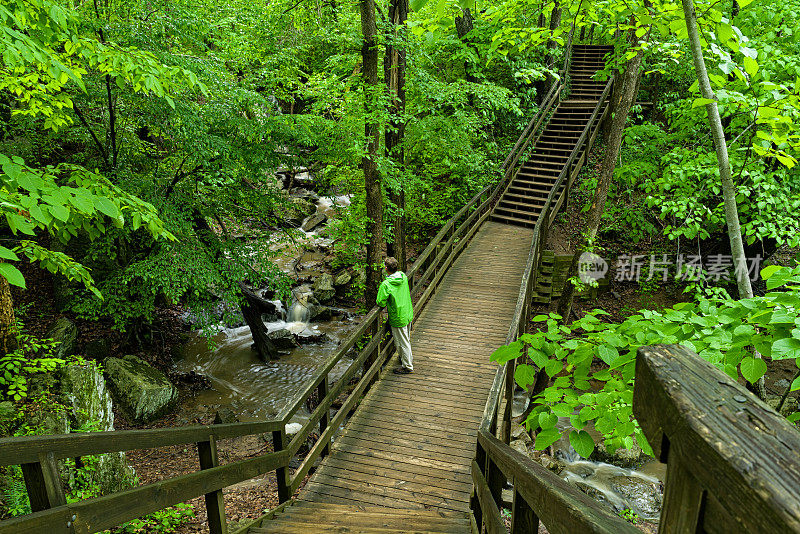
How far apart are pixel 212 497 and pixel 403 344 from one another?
14.4 ft

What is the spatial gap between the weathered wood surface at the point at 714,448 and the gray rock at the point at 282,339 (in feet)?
42.6

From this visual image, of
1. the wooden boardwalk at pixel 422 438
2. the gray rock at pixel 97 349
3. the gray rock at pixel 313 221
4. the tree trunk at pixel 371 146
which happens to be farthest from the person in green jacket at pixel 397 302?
the gray rock at pixel 313 221

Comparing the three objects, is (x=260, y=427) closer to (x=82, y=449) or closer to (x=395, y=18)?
(x=82, y=449)

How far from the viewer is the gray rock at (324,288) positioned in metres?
15.6

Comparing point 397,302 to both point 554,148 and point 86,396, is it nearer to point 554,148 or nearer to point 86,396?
point 86,396

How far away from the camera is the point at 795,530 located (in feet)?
1.68

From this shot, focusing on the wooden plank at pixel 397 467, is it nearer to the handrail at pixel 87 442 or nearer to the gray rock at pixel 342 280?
the handrail at pixel 87 442

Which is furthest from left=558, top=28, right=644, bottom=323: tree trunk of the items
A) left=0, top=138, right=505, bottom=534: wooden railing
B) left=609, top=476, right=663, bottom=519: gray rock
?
left=0, top=138, right=505, bottom=534: wooden railing

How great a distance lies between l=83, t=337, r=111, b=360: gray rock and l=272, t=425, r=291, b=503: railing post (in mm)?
8158

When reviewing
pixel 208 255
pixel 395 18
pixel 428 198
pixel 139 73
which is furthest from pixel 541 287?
pixel 139 73

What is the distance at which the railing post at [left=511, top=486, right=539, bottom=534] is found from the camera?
194 centimetres

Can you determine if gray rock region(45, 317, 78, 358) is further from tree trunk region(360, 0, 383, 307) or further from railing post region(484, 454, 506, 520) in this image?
railing post region(484, 454, 506, 520)

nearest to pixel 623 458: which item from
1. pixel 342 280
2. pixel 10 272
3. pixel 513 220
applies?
pixel 513 220

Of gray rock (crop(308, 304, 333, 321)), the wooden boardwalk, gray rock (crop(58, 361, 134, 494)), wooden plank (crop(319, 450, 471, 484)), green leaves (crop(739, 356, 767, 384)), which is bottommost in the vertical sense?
gray rock (crop(308, 304, 333, 321))
